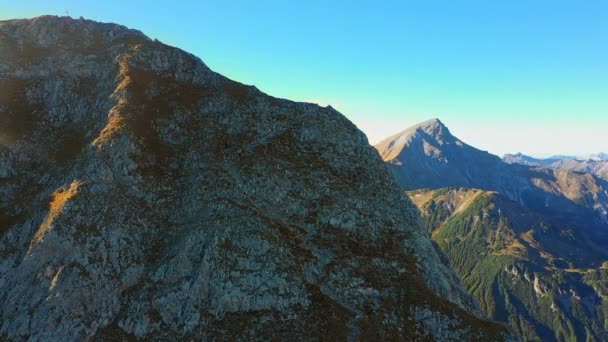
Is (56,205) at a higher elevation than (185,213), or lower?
lower

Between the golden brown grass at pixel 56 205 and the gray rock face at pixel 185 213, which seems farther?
the golden brown grass at pixel 56 205

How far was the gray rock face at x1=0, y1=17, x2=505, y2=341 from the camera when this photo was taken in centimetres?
4244

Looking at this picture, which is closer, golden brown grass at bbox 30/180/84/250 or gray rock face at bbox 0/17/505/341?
gray rock face at bbox 0/17/505/341

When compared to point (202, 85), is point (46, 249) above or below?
below

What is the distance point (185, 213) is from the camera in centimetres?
5403

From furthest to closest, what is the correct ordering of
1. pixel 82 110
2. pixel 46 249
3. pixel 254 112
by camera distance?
pixel 254 112
pixel 82 110
pixel 46 249

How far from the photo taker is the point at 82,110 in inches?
2648

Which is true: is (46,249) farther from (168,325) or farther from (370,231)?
(370,231)

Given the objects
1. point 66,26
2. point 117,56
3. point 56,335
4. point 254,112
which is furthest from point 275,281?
point 66,26

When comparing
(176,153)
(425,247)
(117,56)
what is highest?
(117,56)

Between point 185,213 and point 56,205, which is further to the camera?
point 185,213

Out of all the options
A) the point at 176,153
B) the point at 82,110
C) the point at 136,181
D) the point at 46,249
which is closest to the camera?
the point at 46,249

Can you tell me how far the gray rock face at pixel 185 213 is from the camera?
139ft

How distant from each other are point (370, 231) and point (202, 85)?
1784 inches
